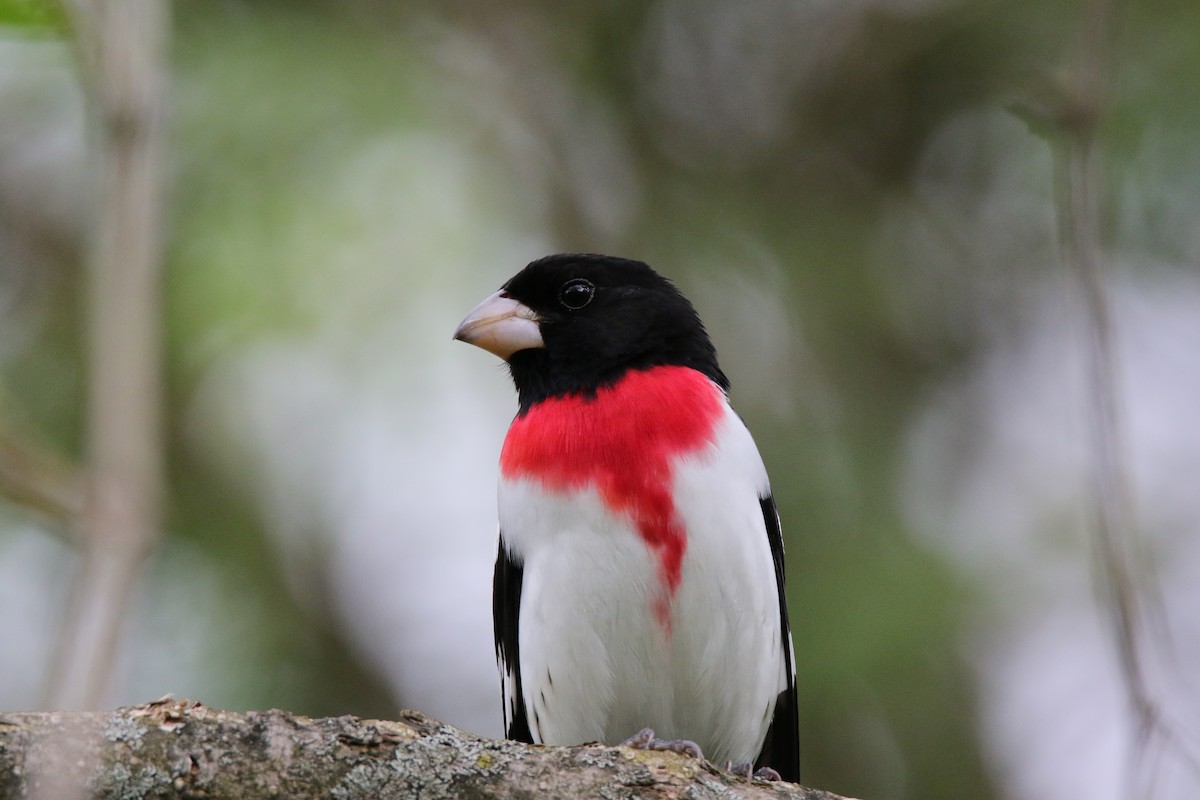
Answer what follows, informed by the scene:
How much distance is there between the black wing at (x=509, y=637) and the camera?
13.4ft

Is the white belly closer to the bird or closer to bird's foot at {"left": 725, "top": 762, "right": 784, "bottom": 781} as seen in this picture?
the bird

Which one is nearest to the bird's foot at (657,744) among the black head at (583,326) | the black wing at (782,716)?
the black wing at (782,716)

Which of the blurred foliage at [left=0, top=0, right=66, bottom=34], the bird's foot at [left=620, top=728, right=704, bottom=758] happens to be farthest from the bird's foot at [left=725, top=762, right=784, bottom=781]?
the blurred foliage at [left=0, top=0, right=66, bottom=34]

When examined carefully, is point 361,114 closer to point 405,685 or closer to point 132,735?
point 405,685

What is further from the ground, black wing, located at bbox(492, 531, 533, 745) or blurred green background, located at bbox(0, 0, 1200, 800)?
blurred green background, located at bbox(0, 0, 1200, 800)

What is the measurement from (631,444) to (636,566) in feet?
1.17

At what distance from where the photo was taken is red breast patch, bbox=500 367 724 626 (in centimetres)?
375

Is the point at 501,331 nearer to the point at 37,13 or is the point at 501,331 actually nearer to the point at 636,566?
the point at 636,566

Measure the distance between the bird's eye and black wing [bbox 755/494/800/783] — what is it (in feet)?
2.91

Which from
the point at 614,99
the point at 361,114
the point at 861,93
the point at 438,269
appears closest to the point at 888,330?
the point at 861,93

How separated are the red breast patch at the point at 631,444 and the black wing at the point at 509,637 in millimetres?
313

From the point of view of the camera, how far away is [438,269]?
23.2 ft

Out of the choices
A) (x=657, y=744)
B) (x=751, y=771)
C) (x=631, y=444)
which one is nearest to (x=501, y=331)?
(x=631, y=444)

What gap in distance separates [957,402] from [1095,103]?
488 centimetres
